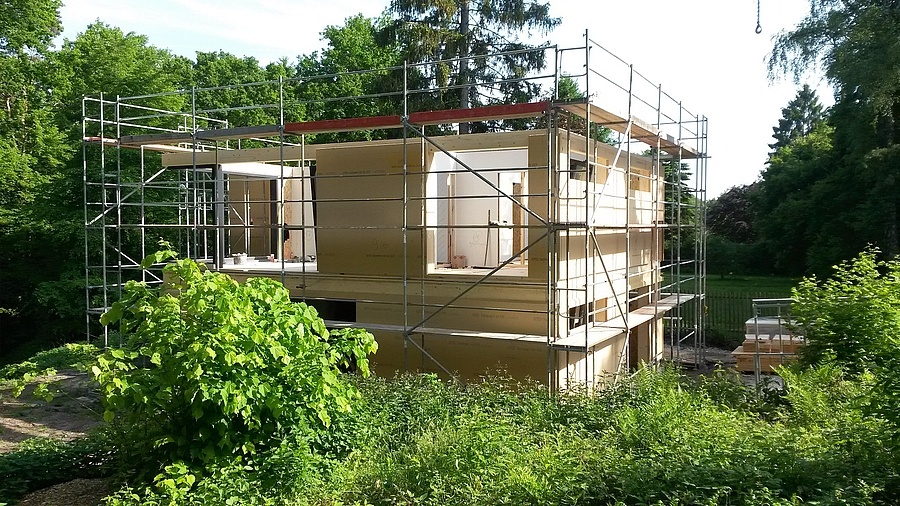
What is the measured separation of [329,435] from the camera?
7.75 metres

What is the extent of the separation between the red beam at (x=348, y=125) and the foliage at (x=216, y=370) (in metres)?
5.21

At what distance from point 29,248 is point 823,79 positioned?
90.5 feet

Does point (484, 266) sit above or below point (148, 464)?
above

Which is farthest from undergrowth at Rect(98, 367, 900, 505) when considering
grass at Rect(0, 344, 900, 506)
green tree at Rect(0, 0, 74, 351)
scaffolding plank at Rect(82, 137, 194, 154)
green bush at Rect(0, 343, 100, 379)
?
green tree at Rect(0, 0, 74, 351)

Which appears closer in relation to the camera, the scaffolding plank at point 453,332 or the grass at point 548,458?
the grass at point 548,458

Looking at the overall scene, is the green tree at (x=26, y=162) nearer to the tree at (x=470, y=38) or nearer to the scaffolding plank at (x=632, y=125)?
the tree at (x=470, y=38)

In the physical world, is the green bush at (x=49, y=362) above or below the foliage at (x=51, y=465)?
below

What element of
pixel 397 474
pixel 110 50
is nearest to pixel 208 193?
pixel 110 50

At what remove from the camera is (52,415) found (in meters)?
12.8

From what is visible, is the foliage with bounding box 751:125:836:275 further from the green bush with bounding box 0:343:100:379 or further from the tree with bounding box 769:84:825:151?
the tree with bounding box 769:84:825:151

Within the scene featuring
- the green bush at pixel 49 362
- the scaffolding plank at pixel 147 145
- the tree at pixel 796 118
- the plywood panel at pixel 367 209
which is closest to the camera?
the plywood panel at pixel 367 209

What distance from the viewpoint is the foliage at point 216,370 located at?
662 cm

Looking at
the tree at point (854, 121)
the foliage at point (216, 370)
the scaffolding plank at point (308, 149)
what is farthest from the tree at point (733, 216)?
the foliage at point (216, 370)

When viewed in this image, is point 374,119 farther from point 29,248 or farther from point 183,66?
point 183,66
